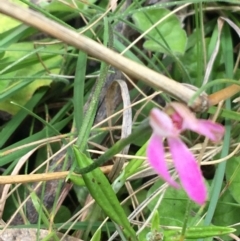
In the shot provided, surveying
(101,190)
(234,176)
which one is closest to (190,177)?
(101,190)

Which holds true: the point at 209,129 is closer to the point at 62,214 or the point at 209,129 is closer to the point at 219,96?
the point at 219,96

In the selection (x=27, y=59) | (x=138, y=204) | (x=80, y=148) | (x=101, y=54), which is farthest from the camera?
(x=27, y=59)

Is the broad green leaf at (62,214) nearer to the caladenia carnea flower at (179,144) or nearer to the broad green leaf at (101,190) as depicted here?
the broad green leaf at (101,190)

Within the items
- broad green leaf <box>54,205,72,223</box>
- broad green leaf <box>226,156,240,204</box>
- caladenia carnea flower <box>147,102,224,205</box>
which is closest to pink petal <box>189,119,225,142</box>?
caladenia carnea flower <box>147,102,224,205</box>

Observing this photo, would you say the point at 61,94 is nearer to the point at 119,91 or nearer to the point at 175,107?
the point at 119,91

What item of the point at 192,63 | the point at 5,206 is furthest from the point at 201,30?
the point at 5,206
